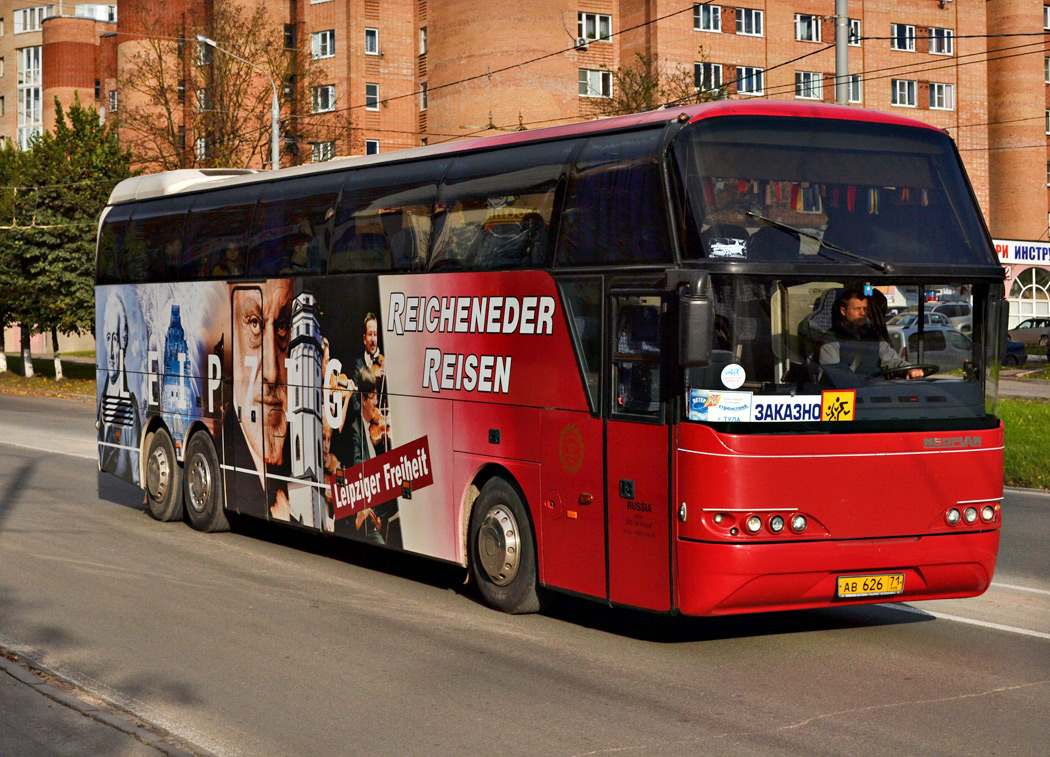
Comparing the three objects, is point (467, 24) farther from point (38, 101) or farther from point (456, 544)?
point (456, 544)

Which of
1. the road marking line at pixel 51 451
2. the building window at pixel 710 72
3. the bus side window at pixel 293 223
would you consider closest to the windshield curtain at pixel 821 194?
the bus side window at pixel 293 223

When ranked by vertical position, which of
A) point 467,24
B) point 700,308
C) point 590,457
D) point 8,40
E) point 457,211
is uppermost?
point 8,40

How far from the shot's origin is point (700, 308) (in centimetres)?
773

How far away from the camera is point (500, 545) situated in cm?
989

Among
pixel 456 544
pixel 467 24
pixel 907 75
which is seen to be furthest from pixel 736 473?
pixel 907 75

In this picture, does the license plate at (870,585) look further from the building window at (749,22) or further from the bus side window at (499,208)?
the building window at (749,22)

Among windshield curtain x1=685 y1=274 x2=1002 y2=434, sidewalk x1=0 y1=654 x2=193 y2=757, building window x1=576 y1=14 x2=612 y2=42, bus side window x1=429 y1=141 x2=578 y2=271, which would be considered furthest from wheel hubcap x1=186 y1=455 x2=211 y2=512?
building window x1=576 y1=14 x2=612 y2=42

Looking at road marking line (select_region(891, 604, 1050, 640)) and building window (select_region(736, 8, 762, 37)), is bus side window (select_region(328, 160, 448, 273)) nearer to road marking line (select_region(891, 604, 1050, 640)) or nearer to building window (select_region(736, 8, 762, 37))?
road marking line (select_region(891, 604, 1050, 640))

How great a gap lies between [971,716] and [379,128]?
211 feet

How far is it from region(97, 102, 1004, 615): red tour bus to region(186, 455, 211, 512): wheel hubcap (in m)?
3.36

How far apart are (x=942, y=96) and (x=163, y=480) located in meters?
66.4

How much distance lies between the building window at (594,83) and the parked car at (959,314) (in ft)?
188

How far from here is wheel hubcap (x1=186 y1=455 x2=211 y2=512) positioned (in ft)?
47.0

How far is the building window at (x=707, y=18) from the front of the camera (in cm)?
6600
